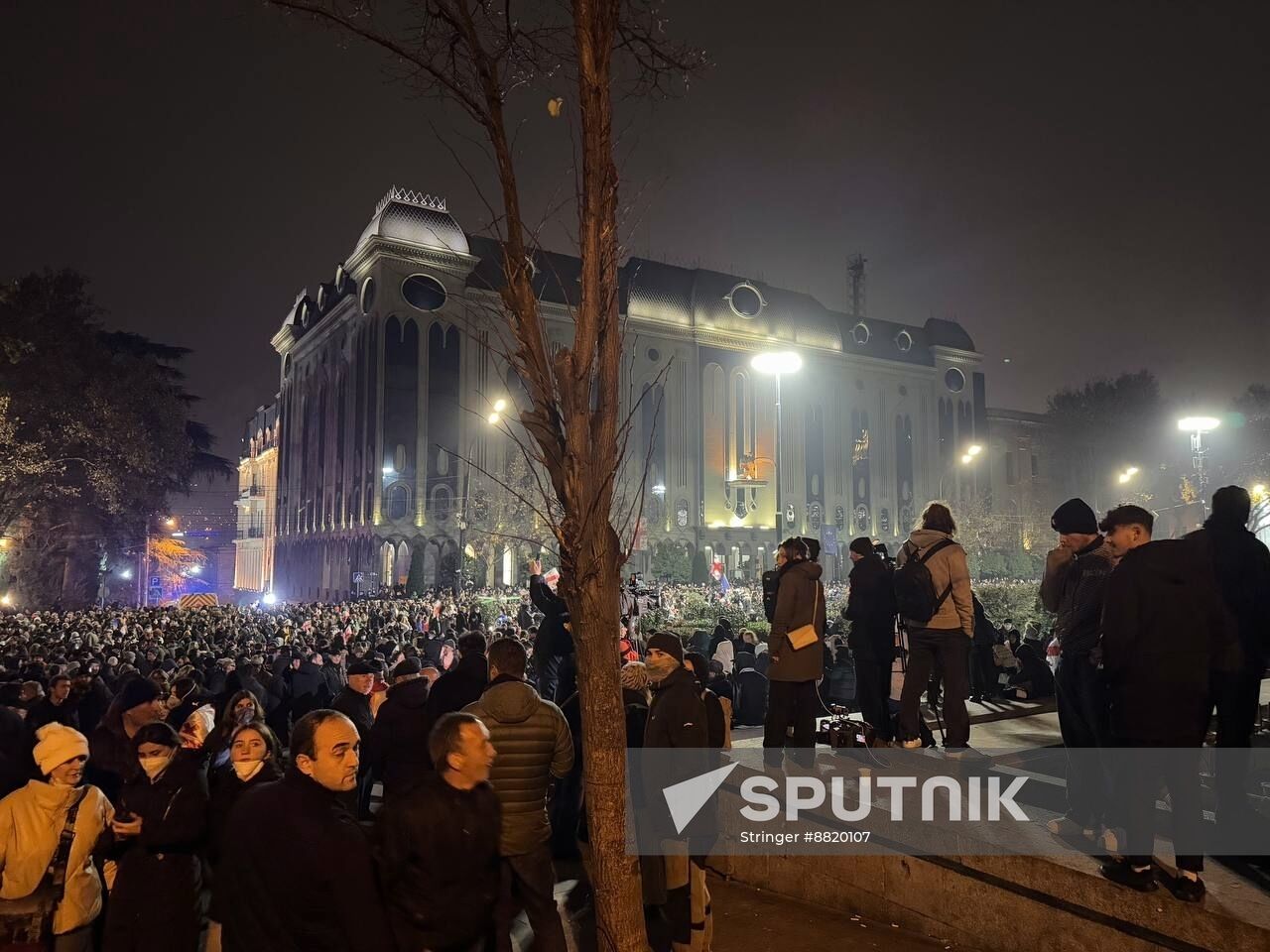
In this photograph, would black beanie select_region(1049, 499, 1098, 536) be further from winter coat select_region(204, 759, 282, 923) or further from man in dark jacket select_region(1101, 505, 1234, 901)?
winter coat select_region(204, 759, 282, 923)

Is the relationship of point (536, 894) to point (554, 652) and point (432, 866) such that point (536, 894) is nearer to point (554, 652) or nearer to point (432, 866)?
point (432, 866)

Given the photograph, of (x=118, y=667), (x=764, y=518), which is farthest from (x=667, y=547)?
(x=118, y=667)

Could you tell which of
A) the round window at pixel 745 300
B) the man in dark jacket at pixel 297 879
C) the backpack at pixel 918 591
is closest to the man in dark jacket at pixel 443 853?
the man in dark jacket at pixel 297 879

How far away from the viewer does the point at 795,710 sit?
6207mm

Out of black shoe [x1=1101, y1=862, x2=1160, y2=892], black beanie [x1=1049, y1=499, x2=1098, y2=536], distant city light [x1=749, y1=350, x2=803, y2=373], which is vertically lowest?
black shoe [x1=1101, y1=862, x2=1160, y2=892]

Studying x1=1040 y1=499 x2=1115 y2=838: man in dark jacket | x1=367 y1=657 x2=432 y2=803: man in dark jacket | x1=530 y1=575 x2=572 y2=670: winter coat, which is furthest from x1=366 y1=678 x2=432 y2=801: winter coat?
x1=1040 y1=499 x2=1115 y2=838: man in dark jacket

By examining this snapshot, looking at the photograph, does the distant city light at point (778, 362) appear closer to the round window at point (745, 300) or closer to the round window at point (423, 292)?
the round window at point (423, 292)

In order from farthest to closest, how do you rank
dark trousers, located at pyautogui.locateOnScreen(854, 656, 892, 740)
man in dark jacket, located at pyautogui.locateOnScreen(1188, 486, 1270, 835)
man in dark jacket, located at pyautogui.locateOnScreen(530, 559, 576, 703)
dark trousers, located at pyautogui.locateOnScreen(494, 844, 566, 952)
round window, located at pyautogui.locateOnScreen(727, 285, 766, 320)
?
round window, located at pyautogui.locateOnScreen(727, 285, 766, 320) < man in dark jacket, located at pyautogui.locateOnScreen(530, 559, 576, 703) < dark trousers, located at pyautogui.locateOnScreen(854, 656, 892, 740) < man in dark jacket, located at pyautogui.locateOnScreen(1188, 486, 1270, 835) < dark trousers, located at pyautogui.locateOnScreen(494, 844, 566, 952)

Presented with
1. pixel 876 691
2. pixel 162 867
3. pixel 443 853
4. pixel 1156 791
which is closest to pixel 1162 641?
pixel 1156 791

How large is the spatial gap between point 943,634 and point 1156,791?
1904 millimetres

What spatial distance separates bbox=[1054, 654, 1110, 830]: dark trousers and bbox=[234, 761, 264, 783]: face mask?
4496mm

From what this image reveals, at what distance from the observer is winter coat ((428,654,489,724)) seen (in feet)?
20.6

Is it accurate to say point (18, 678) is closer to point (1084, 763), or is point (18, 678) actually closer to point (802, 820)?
point (802, 820)

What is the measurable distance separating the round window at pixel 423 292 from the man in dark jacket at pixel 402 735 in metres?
47.0
